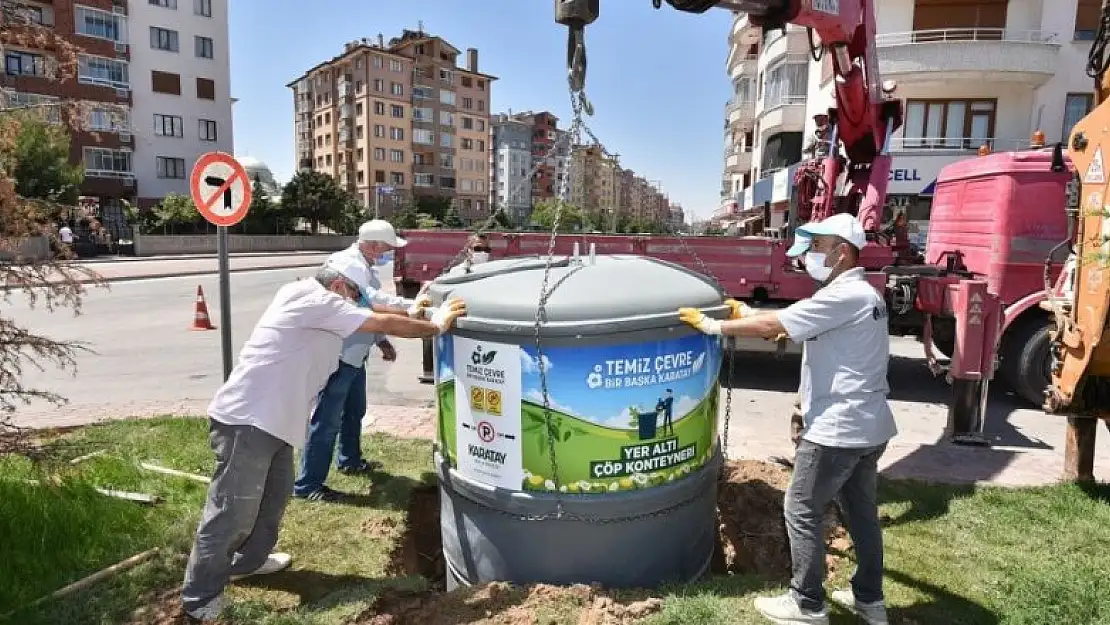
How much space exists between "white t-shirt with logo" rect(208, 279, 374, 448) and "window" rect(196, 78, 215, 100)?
158 ft

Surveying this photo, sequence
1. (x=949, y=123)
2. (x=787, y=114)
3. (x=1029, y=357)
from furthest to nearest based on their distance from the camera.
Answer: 1. (x=787, y=114)
2. (x=949, y=123)
3. (x=1029, y=357)

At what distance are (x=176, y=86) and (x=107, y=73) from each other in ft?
12.2

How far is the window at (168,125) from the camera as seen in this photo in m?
42.8

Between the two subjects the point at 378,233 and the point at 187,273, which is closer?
the point at 378,233

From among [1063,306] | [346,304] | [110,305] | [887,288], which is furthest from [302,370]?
[110,305]

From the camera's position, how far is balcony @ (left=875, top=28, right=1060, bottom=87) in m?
22.0

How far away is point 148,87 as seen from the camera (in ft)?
139

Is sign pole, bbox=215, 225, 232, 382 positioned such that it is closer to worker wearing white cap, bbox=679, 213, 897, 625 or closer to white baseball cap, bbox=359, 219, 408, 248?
white baseball cap, bbox=359, 219, 408, 248

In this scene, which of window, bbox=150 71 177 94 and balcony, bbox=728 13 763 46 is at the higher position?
balcony, bbox=728 13 763 46

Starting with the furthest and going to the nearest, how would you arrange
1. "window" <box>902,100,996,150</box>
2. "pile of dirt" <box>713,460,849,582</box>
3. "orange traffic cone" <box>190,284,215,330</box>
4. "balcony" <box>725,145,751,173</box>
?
"balcony" <box>725,145,751,173</box> → "window" <box>902,100,996,150</box> → "orange traffic cone" <box>190,284,215,330</box> → "pile of dirt" <box>713,460,849,582</box>

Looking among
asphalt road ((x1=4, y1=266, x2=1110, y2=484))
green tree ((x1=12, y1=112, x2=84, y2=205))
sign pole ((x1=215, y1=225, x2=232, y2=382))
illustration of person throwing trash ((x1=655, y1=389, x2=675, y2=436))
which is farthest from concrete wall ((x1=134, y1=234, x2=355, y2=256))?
illustration of person throwing trash ((x1=655, y1=389, x2=675, y2=436))

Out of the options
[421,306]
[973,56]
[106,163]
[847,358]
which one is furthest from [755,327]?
[106,163]

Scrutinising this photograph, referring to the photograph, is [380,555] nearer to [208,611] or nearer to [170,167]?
[208,611]

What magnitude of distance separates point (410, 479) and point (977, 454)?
15.3ft
